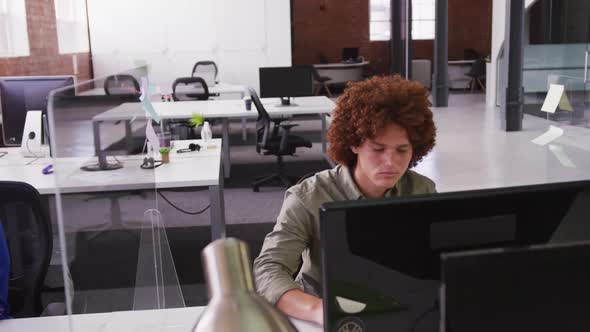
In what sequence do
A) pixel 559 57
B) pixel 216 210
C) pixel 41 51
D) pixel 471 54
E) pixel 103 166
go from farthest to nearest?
1. pixel 471 54
2. pixel 41 51
3. pixel 559 57
4. pixel 216 210
5. pixel 103 166

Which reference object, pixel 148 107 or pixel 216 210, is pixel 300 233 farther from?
pixel 216 210

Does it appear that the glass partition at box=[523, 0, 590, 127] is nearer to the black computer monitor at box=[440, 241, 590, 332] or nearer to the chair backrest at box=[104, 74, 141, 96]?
the chair backrest at box=[104, 74, 141, 96]

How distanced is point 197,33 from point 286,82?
4.80 metres

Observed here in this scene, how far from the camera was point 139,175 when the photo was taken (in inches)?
88.9

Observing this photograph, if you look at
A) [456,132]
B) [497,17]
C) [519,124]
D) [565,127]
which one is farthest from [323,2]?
[565,127]

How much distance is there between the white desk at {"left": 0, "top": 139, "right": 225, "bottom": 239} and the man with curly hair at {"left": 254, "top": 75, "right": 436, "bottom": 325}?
1.71 feet

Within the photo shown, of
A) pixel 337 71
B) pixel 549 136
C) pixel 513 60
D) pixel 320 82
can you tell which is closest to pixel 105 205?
pixel 549 136

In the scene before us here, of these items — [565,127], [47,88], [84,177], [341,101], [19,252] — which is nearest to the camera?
[84,177]

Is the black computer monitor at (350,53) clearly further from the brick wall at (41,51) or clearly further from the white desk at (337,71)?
the brick wall at (41,51)

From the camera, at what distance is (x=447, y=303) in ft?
2.91

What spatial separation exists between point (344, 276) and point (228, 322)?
36cm

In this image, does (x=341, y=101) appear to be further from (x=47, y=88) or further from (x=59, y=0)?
(x=59, y=0)

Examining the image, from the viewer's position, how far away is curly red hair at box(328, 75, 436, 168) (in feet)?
5.31

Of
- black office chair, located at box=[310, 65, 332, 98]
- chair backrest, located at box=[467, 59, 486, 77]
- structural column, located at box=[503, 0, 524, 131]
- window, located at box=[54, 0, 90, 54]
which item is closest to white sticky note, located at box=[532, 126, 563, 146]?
structural column, located at box=[503, 0, 524, 131]
